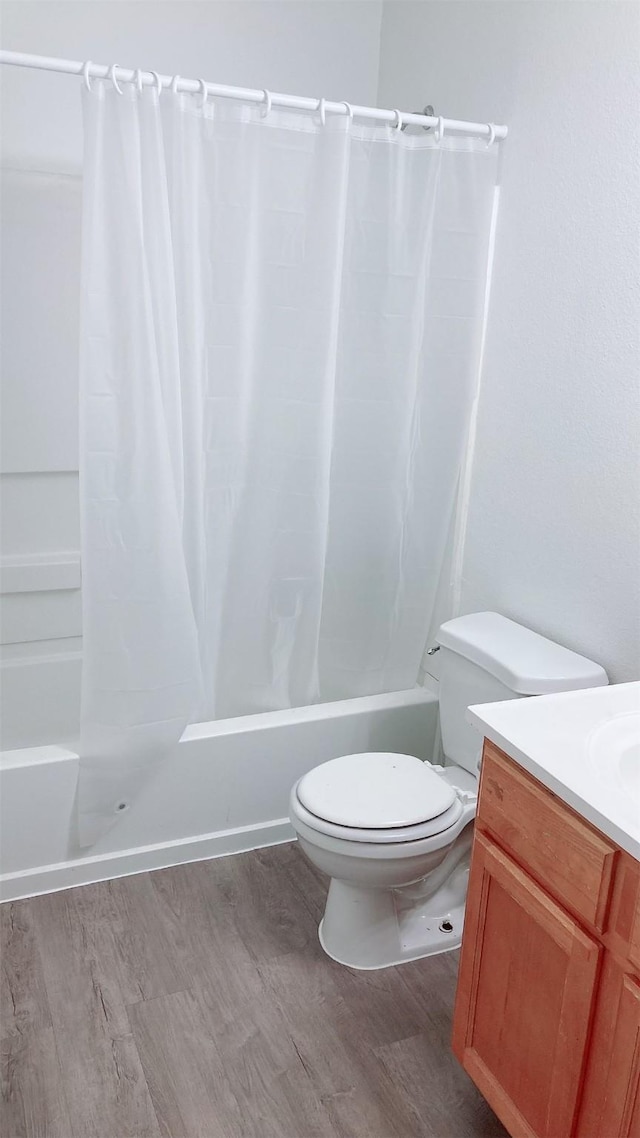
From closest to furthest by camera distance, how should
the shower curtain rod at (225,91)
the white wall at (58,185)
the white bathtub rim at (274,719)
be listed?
1. the shower curtain rod at (225,91)
2. the white bathtub rim at (274,719)
3. the white wall at (58,185)

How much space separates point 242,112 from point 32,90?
0.86m

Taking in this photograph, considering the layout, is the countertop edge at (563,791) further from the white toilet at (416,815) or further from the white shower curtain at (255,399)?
the white shower curtain at (255,399)

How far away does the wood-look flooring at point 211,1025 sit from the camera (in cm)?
171

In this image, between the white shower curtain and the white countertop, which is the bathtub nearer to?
the white shower curtain

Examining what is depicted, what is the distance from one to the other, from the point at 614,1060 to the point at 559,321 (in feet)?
5.13

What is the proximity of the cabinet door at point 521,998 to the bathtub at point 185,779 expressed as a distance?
0.95 metres

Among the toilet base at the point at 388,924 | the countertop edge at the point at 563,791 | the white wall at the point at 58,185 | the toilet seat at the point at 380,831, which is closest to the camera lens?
the countertop edge at the point at 563,791

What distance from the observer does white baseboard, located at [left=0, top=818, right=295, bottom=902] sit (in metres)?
2.29

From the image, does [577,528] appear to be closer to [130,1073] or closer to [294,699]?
[294,699]

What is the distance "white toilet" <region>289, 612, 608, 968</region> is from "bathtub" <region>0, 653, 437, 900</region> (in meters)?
0.34

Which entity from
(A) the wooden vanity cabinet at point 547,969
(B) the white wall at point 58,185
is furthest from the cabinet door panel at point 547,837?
(B) the white wall at point 58,185

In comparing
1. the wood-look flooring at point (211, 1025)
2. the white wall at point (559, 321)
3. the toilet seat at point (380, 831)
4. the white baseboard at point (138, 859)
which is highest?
the white wall at point (559, 321)

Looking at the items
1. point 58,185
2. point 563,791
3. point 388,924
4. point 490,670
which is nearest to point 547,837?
point 563,791

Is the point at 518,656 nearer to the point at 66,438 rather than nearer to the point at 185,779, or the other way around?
the point at 185,779
